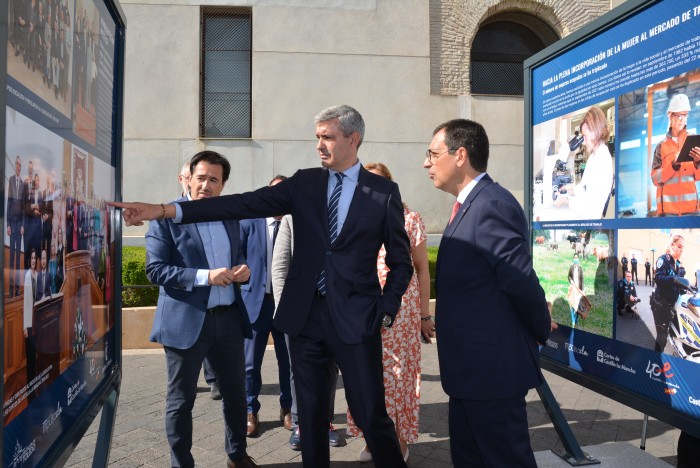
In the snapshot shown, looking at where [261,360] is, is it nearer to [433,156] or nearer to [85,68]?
[433,156]

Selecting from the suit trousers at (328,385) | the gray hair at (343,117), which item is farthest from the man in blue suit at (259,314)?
the gray hair at (343,117)

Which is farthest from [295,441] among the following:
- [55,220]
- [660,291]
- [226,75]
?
[226,75]

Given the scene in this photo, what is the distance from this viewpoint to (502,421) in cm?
266

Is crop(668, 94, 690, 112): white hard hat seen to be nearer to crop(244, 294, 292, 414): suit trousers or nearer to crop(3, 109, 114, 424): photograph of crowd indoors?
crop(3, 109, 114, 424): photograph of crowd indoors

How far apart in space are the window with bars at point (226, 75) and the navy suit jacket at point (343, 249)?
908cm

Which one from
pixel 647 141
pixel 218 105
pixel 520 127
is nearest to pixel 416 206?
pixel 520 127

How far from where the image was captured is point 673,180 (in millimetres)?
2516

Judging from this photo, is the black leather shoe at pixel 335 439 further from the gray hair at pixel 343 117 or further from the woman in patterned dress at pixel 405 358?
the gray hair at pixel 343 117

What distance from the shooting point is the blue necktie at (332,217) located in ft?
10.6

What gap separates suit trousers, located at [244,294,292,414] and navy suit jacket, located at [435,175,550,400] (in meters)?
2.34

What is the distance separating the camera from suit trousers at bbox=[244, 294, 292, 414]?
4.90 meters

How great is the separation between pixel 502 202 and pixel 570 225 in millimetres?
869

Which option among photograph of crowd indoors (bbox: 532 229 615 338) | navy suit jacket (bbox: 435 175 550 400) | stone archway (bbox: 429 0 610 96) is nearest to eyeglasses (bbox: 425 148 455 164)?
navy suit jacket (bbox: 435 175 550 400)

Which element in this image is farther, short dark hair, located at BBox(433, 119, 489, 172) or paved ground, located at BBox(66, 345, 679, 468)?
paved ground, located at BBox(66, 345, 679, 468)
